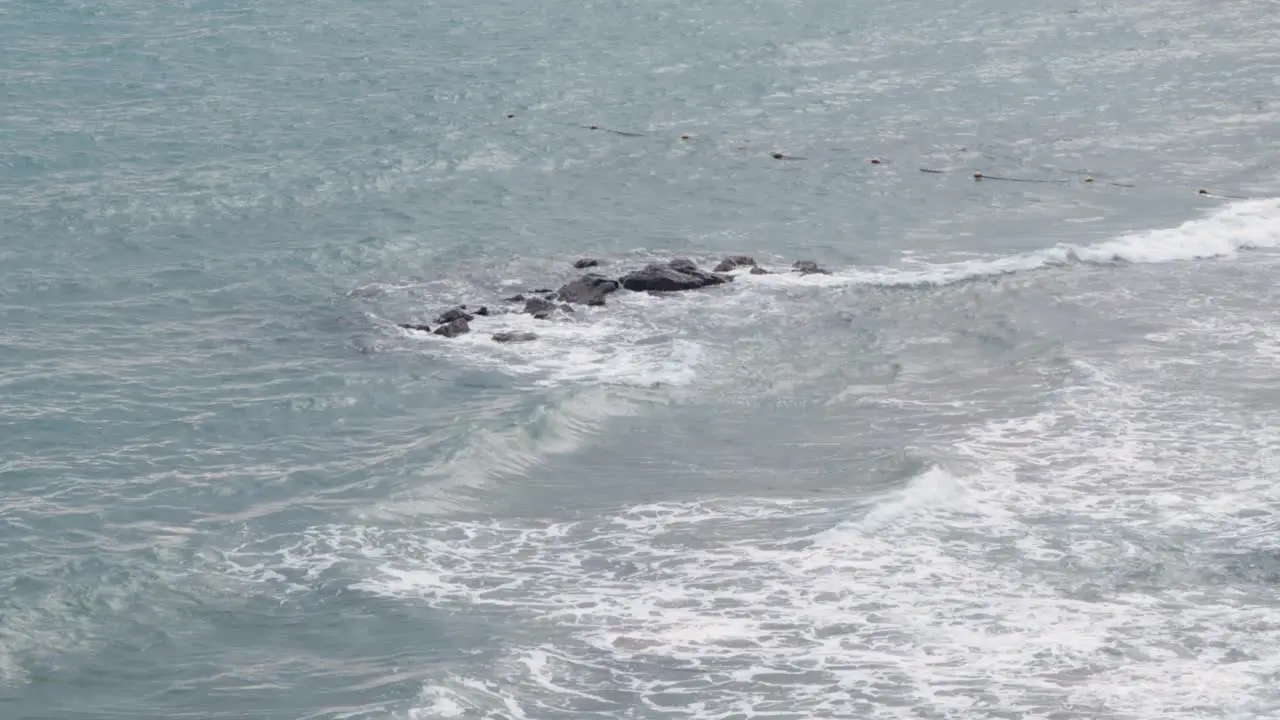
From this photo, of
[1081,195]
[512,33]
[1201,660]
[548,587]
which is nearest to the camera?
[1201,660]

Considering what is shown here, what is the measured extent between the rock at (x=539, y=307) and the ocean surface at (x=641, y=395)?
1.64ft

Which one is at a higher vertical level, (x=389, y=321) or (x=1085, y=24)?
(x=1085, y=24)

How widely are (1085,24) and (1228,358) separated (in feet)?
109

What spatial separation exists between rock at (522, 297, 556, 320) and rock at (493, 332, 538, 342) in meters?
1.09

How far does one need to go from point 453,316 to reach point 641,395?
5.33m

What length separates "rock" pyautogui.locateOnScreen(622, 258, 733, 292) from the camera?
34875 mm

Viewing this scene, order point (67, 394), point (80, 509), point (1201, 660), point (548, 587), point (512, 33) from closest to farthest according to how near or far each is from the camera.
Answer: point (1201, 660)
point (548, 587)
point (80, 509)
point (67, 394)
point (512, 33)

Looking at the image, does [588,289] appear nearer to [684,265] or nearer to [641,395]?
[684,265]

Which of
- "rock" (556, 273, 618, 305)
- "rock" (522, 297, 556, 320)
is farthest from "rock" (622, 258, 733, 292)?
"rock" (522, 297, 556, 320)

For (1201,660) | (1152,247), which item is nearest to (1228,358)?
(1152,247)

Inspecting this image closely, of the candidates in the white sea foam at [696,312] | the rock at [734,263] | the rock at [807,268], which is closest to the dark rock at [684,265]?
the rock at [734,263]

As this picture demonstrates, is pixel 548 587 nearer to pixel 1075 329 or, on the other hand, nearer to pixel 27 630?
pixel 27 630

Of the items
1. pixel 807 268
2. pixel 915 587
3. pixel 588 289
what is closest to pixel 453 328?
pixel 588 289

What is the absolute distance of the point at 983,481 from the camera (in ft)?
84.7
